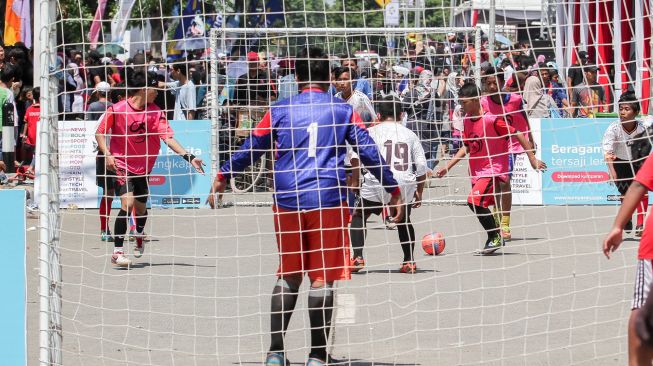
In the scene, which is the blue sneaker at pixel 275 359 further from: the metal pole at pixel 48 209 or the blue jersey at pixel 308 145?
the metal pole at pixel 48 209

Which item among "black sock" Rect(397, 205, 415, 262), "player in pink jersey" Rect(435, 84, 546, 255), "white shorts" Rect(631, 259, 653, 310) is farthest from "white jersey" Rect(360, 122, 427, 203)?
"white shorts" Rect(631, 259, 653, 310)

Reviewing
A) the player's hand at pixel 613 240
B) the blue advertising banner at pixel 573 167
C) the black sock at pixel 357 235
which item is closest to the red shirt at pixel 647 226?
the player's hand at pixel 613 240

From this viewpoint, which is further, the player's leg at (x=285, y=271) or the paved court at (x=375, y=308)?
the paved court at (x=375, y=308)

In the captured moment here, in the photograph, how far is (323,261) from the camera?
665 centimetres

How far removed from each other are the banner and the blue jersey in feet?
28.9

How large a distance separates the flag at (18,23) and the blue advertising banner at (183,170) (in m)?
7.29

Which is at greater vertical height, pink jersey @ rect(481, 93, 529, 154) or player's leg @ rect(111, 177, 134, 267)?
pink jersey @ rect(481, 93, 529, 154)

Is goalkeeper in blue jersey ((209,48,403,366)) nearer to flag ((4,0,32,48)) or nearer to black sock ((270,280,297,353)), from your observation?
black sock ((270,280,297,353))

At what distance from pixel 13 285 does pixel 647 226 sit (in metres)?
3.15

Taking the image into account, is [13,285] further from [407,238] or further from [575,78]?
[575,78]

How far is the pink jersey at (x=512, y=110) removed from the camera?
1144cm

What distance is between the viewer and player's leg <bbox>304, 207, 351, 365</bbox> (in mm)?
6637

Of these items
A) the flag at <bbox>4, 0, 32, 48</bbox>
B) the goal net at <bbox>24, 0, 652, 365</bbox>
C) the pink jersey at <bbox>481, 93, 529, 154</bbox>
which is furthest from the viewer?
the flag at <bbox>4, 0, 32, 48</bbox>

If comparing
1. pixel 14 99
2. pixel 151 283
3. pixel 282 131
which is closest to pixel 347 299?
pixel 151 283
